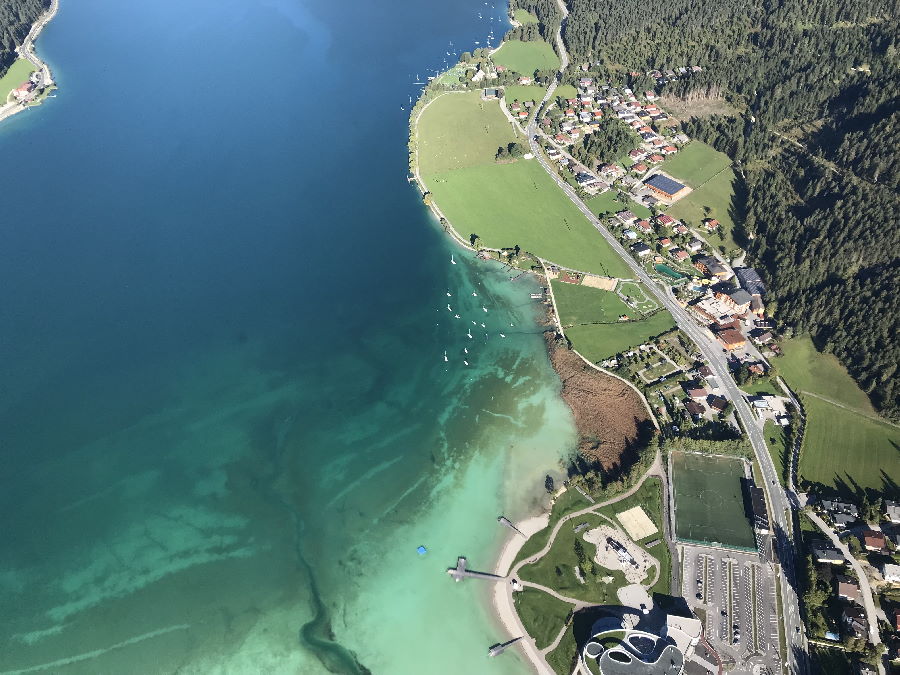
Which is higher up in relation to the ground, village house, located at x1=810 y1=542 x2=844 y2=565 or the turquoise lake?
the turquoise lake

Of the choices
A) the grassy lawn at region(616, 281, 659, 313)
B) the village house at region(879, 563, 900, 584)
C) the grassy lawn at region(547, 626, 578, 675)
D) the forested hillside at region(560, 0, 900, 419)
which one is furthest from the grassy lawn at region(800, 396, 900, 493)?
the grassy lawn at region(547, 626, 578, 675)

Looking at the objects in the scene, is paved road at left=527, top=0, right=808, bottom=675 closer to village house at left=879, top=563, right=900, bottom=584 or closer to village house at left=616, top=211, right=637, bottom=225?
village house at left=616, top=211, right=637, bottom=225

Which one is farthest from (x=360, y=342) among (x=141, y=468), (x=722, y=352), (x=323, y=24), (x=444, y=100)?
(x=323, y=24)

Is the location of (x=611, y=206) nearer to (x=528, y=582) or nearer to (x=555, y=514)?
(x=555, y=514)

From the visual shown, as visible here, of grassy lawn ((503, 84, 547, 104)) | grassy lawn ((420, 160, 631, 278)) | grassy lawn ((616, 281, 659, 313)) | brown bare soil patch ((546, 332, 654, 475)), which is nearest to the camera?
brown bare soil patch ((546, 332, 654, 475))

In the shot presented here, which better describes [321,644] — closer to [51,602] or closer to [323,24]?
[51,602]

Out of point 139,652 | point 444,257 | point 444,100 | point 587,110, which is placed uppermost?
point 444,100

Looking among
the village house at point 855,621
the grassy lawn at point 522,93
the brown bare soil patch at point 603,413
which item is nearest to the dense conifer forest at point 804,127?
the grassy lawn at point 522,93
